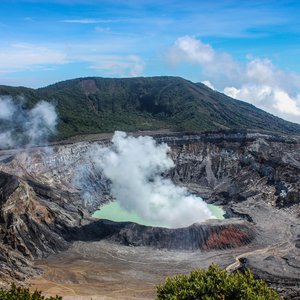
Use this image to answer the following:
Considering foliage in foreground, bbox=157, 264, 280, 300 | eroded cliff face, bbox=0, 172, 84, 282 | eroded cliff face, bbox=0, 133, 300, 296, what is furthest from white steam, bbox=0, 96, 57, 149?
foliage in foreground, bbox=157, 264, 280, 300

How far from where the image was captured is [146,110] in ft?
604

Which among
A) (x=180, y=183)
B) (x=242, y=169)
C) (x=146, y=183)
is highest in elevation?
(x=242, y=169)

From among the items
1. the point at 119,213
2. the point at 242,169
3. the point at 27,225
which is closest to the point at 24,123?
the point at 119,213

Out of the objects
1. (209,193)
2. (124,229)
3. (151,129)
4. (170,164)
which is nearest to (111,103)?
(151,129)

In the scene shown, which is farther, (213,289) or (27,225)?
(27,225)

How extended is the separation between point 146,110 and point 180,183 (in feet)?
271

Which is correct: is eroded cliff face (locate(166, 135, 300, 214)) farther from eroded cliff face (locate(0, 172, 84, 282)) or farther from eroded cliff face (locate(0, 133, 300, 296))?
eroded cliff face (locate(0, 172, 84, 282))

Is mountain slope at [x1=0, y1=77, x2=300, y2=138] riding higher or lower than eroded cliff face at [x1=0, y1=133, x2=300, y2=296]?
higher

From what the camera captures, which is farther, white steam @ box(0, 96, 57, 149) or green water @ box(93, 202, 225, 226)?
white steam @ box(0, 96, 57, 149)

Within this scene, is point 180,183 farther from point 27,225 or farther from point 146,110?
point 146,110

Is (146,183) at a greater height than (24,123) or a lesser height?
lesser

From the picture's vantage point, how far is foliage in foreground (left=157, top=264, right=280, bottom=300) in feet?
110

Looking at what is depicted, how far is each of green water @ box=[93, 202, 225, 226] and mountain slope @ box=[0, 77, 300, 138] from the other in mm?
46851

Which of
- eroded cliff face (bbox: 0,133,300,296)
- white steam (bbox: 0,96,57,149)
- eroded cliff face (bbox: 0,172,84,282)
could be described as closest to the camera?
eroded cliff face (bbox: 0,172,84,282)
